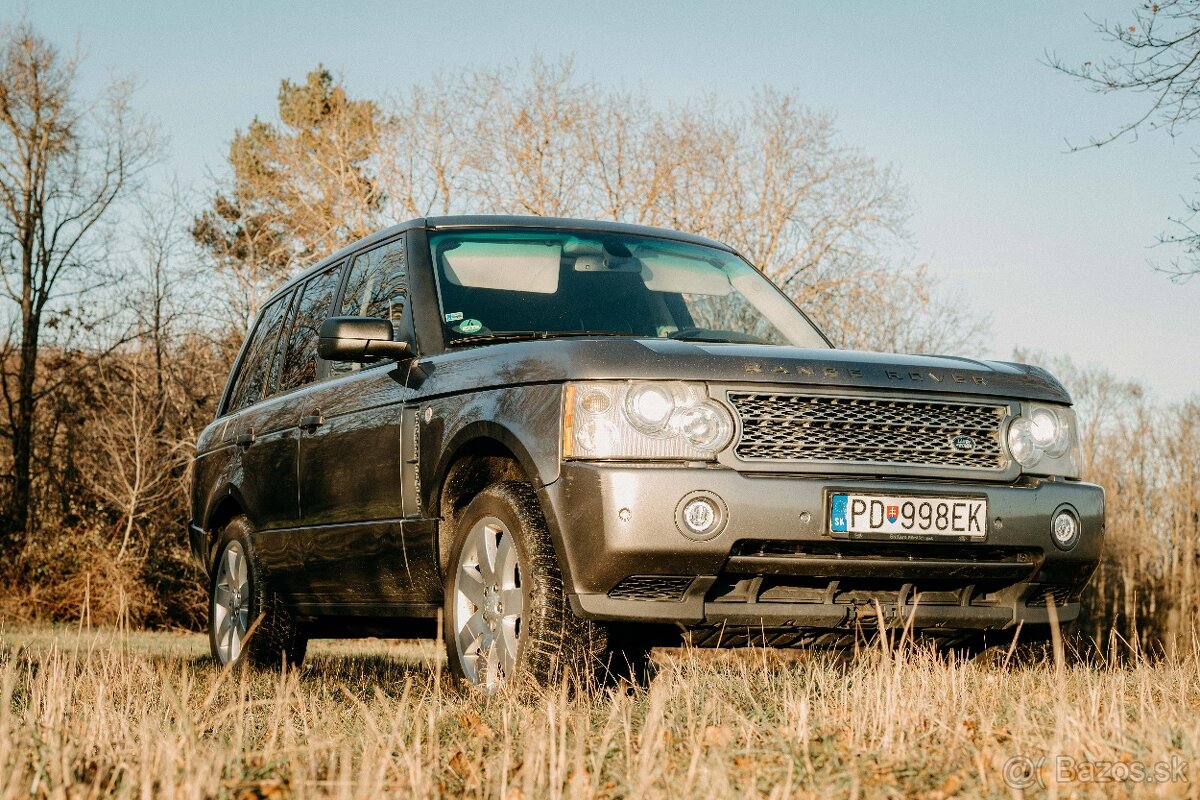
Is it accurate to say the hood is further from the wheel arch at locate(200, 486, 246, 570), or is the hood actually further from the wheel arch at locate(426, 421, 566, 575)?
the wheel arch at locate(200, 486, 246, 570)

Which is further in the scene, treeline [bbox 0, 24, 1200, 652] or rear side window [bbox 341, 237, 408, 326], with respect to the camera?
treeline [bbox 0, 24, 1200, 652]

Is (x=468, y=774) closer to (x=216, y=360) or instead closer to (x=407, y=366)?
(x=407, y=366)

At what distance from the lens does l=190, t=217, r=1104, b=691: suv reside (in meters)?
4.51

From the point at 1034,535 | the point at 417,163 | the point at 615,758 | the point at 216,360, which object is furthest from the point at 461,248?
the point at 216,360

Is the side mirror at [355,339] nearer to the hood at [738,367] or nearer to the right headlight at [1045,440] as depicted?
the hood at [738,367]

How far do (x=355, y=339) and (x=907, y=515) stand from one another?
88.7 inches

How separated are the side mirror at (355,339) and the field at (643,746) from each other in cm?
148

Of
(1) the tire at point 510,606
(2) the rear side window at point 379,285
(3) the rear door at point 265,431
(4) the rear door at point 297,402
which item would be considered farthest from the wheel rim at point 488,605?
(3) the rear door at point 265,431

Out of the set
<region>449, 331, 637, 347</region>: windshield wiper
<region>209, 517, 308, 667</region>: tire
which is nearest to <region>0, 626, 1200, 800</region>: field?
<region>449, 331, 637, 347</region>: windshield wiper

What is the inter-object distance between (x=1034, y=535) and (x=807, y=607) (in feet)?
2.92

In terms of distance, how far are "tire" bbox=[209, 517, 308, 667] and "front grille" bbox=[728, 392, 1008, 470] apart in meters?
3.08

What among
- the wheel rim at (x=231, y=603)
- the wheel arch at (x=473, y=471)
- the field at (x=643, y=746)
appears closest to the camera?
the field at (x=643, y=746)

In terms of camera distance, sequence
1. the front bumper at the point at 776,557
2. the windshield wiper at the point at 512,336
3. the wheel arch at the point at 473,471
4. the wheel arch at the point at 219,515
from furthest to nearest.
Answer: the wheel arch at the point at 219,515
the windshield wiper at the point at 512,336
the wheel arch at the point at 473,471
the front bumper at the point at 776,557

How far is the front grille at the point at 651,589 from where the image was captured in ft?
14.8
